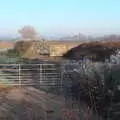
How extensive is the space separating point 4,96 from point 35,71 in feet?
19.9

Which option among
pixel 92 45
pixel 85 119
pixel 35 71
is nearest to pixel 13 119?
pixel 85 119

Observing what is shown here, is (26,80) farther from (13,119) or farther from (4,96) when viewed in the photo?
(13,119)

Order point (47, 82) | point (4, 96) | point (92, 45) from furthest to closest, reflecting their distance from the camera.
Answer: point (92, 45) < point (47, 82) < point (4, 96)

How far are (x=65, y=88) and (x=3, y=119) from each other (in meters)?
6.11

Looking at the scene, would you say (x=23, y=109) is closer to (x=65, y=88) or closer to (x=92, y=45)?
(x=65, y=88)

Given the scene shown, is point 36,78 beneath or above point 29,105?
above

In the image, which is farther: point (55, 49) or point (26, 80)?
point (55, 49)

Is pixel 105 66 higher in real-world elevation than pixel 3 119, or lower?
higher

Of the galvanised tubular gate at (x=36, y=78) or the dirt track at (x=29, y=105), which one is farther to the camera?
the galvanised tubular gate at (x=36, y=78)

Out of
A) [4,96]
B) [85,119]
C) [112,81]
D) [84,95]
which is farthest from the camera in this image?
[4,96]

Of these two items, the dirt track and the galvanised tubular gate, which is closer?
the dirt track

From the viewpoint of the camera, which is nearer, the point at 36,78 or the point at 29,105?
the point at 29,105

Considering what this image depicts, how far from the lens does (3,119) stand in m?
10.9

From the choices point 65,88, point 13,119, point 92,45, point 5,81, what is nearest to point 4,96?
point 65,88
